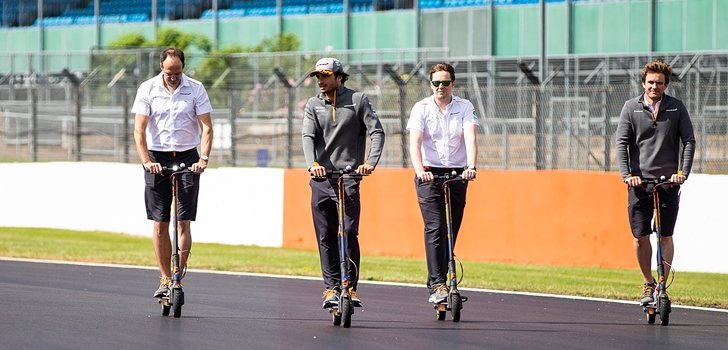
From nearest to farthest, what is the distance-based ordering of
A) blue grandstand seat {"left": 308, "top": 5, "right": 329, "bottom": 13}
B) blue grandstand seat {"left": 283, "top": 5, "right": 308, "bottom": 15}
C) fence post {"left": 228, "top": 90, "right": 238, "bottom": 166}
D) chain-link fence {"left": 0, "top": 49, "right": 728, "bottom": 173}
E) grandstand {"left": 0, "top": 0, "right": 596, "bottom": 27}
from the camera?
chain-link fence {"left": 0, "top": 49, "right": 728, "bottom": 173}
fence post {"left": 228, "top": 90, "right": 238, "bottom": 166}
grandstand {"left": 0, "top": 0, "right": 596, "bottom": 27}
blue grandstand seat {"left": 308, "top": 5, "right": 329, "bottom": 13}
blue grandstand seat {"left": 283, "top": 5, "right": 308, "bottom": 15}

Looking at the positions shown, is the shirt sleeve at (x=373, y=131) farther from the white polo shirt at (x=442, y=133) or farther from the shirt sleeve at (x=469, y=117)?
the shirt sleeve at (x=469, y=117)

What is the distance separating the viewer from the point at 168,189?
1121cm

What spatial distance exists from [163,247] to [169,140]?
776mm

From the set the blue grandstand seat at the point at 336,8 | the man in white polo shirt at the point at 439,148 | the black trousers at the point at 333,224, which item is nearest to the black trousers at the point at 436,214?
the man in white polo shirt at the point at 439,148

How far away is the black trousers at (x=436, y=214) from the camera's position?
11.3 m

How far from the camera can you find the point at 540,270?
57.0 feet

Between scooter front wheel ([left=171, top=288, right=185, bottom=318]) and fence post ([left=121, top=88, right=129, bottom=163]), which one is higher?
fence post ([left=121, top=88, right=129, bottom=163])

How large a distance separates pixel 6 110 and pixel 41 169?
31.2ft

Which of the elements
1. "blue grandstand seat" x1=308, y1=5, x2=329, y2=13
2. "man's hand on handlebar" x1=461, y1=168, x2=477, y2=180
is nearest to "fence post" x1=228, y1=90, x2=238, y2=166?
"man's hand on handlebar" x1=461, y1=168, x2=477, y2=180

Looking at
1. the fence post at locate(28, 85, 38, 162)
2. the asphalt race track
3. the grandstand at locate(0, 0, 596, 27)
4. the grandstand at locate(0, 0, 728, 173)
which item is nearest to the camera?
the asphalt race track

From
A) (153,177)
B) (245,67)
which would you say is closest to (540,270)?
(153,177)

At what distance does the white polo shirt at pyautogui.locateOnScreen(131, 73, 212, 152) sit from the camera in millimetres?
11156

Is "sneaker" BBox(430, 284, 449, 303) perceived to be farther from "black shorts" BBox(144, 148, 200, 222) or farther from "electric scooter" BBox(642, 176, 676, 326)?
"black shorts" BBox(144, 148, 200, 222)

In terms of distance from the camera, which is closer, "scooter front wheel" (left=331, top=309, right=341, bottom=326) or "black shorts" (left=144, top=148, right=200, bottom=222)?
"scooter front wheel" (left=331, top=309, right=341, bottom=326)
